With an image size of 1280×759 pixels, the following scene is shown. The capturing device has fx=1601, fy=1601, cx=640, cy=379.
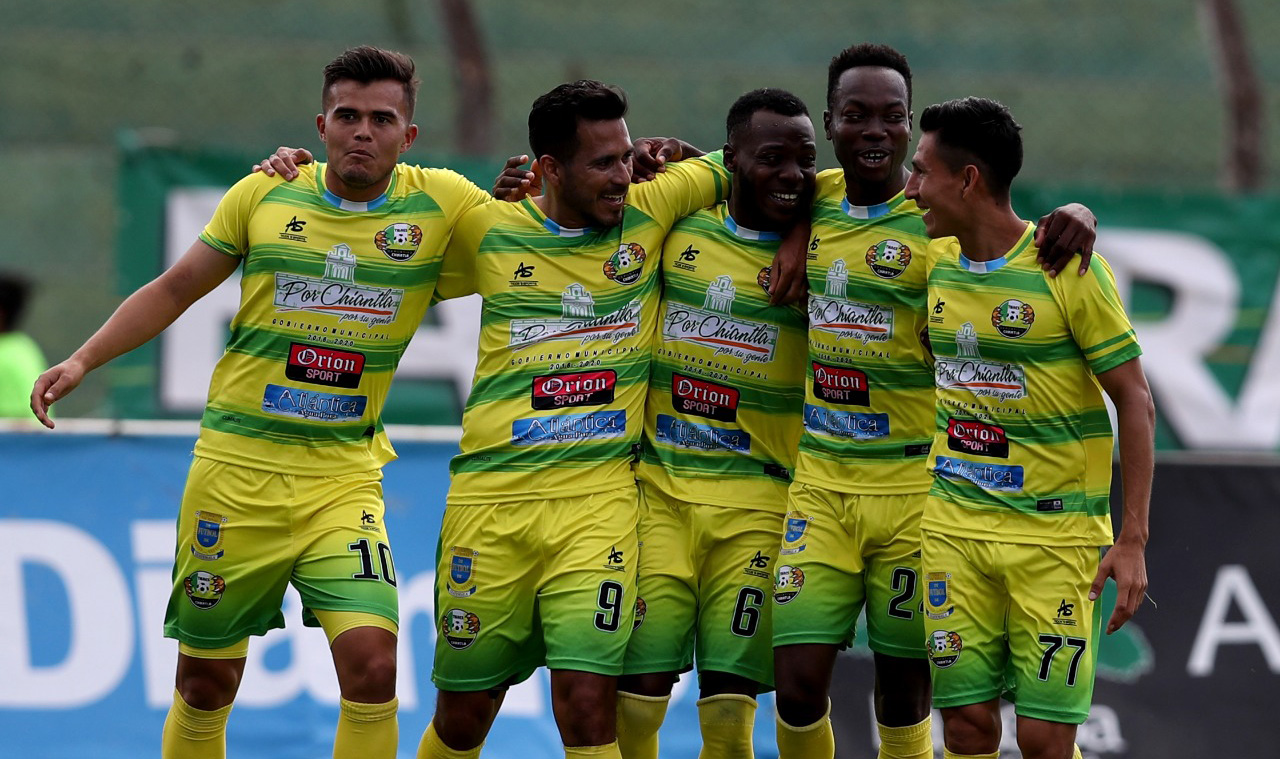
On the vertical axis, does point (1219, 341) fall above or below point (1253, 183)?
below

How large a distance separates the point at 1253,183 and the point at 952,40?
3.36 metres

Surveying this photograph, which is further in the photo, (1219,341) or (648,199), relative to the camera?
(1219,341)

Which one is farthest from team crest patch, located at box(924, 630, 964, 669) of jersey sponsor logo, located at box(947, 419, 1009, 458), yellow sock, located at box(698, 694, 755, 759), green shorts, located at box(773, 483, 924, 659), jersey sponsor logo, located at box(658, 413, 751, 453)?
jersey sponsor logo, located at box(658, 413, 751, 453)

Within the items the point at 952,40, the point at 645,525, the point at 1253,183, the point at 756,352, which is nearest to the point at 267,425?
the point at 645,525

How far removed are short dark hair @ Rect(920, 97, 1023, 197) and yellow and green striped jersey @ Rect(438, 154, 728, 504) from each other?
105 centimetres

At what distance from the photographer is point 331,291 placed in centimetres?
543

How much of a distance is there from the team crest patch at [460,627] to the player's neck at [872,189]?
192cm

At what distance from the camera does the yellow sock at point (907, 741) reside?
554 cm

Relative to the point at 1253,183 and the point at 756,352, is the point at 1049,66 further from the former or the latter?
the point at 756,352

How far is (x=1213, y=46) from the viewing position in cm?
1115

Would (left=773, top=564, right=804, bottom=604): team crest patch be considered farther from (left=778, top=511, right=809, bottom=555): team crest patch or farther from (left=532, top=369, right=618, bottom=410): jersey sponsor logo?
(left=532, top=369, right=618, bottom=410): jersey sponsor logo

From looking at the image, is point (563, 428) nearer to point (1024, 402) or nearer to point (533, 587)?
point (533, 587)

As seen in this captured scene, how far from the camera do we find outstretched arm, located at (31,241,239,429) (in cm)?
540

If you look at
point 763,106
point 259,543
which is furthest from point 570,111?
point 259,543
